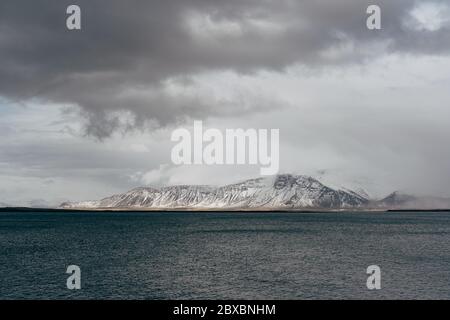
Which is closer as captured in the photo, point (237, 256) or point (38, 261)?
point (38, 261)

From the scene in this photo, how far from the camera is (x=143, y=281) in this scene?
75625 millimetres

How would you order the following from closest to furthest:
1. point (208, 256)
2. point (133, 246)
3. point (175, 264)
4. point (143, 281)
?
point (143, 281), point (175, 264), point (208, 256), point (133, 246)

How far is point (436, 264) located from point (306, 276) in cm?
3221

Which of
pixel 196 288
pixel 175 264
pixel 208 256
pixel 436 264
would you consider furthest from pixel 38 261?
pixel 436 264

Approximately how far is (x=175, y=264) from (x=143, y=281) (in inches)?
737

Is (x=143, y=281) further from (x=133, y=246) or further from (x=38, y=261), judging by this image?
(x=133, y=246)

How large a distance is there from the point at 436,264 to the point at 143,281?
187 ft
